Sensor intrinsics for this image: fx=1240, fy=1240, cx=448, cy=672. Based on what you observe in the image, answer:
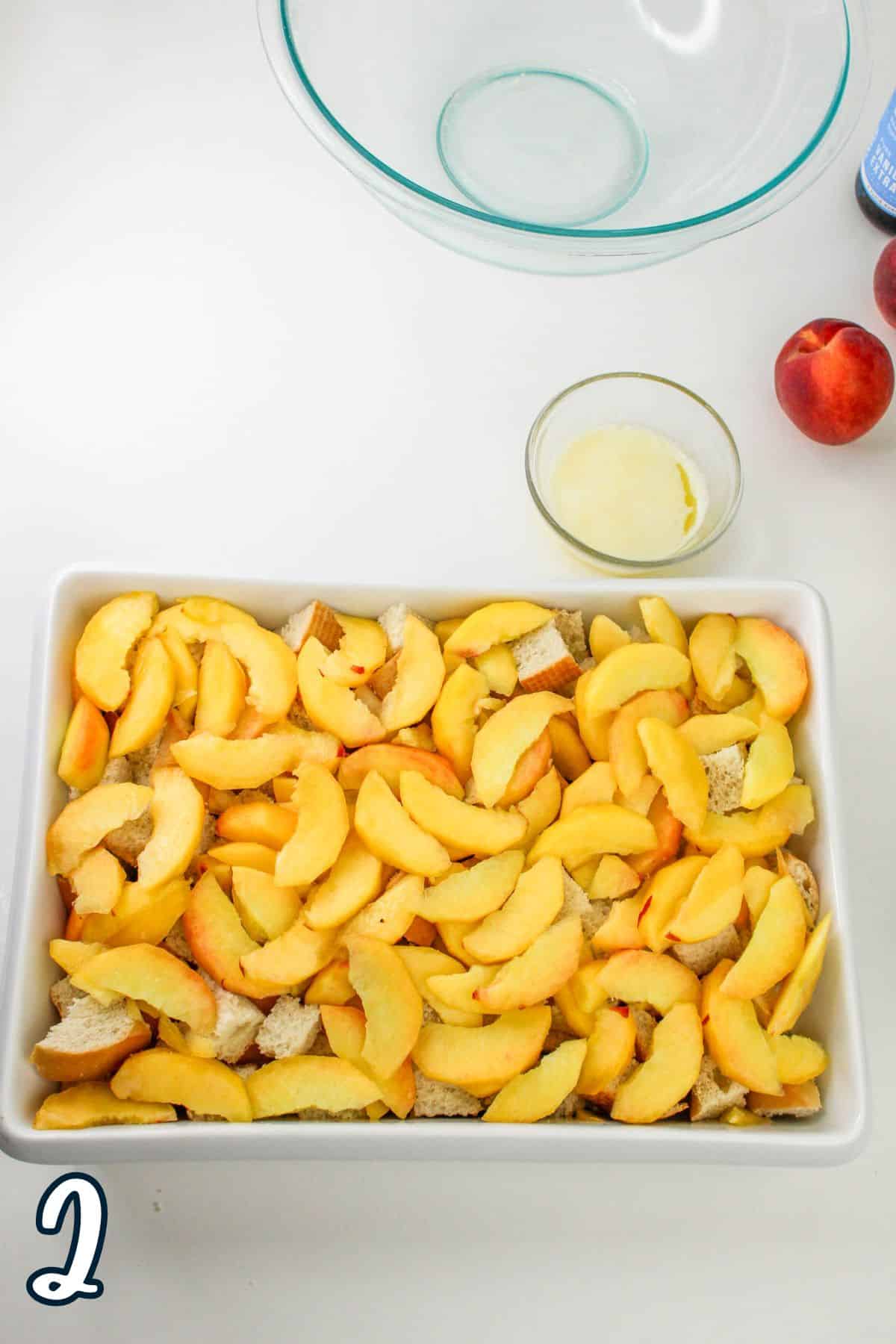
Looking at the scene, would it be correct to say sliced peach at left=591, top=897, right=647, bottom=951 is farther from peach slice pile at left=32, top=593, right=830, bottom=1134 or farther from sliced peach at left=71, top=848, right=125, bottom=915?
sliced peach at left=71, top=848, right=125, bottom=915

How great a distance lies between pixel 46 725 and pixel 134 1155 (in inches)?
11.2

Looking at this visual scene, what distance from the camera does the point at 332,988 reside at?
0.82m

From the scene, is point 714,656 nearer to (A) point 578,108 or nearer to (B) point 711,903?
(B) point 711,903

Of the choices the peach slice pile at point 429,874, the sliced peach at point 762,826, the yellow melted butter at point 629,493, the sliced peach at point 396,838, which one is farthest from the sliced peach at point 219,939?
the yellow melted butter at point 629,493

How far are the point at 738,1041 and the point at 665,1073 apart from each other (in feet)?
0.17

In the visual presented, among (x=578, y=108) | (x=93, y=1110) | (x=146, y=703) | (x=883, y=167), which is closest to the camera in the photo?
(x=93, y=1110)

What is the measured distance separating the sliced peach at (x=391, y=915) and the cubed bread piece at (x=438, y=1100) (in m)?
0.09

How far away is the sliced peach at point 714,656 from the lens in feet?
2.99

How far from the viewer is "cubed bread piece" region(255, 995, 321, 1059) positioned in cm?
80

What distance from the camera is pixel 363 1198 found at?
87 centimetres

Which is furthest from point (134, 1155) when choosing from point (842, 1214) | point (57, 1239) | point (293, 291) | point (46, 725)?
point (293, 291)

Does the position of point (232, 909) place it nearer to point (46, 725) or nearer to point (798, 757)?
point (46, 725)

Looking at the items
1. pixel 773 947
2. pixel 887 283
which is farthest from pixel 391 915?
pixel 887 283

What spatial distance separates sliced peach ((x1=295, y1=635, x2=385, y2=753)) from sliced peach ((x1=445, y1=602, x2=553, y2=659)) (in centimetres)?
8
